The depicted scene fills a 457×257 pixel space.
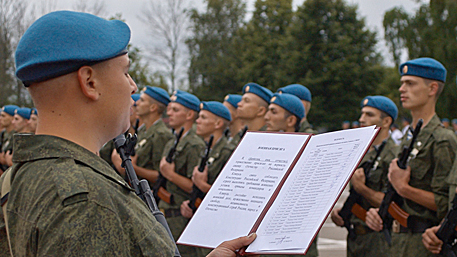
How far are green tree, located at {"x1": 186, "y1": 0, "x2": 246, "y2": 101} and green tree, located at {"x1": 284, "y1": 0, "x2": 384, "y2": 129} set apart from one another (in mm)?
8847

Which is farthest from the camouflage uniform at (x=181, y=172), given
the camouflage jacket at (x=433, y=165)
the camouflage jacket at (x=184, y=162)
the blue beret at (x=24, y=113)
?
the blue beret at (x=24, y=113)

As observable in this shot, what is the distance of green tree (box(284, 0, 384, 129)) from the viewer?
31.4m

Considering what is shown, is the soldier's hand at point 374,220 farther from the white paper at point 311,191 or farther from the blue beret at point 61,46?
the blue beret at point 61,46

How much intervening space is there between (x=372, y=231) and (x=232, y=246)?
3835mm

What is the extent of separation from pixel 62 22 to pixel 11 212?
543 millimetres

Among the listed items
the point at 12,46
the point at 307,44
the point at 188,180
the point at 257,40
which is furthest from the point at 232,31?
the point at 188,180

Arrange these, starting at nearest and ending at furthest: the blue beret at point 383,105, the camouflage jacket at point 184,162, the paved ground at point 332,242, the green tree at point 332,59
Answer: the blue beret at point 383,105
the camouflage jacket at point 184,162
the paved ground at point 332,242
the green tree at point 332,59

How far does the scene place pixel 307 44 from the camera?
3312 centimetres

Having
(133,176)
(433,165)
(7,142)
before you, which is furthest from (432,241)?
(7,142)

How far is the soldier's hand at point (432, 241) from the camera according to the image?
3992 millimetres

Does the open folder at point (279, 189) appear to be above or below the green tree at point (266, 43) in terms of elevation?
above

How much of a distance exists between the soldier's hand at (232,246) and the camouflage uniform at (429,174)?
2748mm

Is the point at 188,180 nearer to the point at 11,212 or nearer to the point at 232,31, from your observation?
the point at 11,212

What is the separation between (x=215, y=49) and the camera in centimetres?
4594
